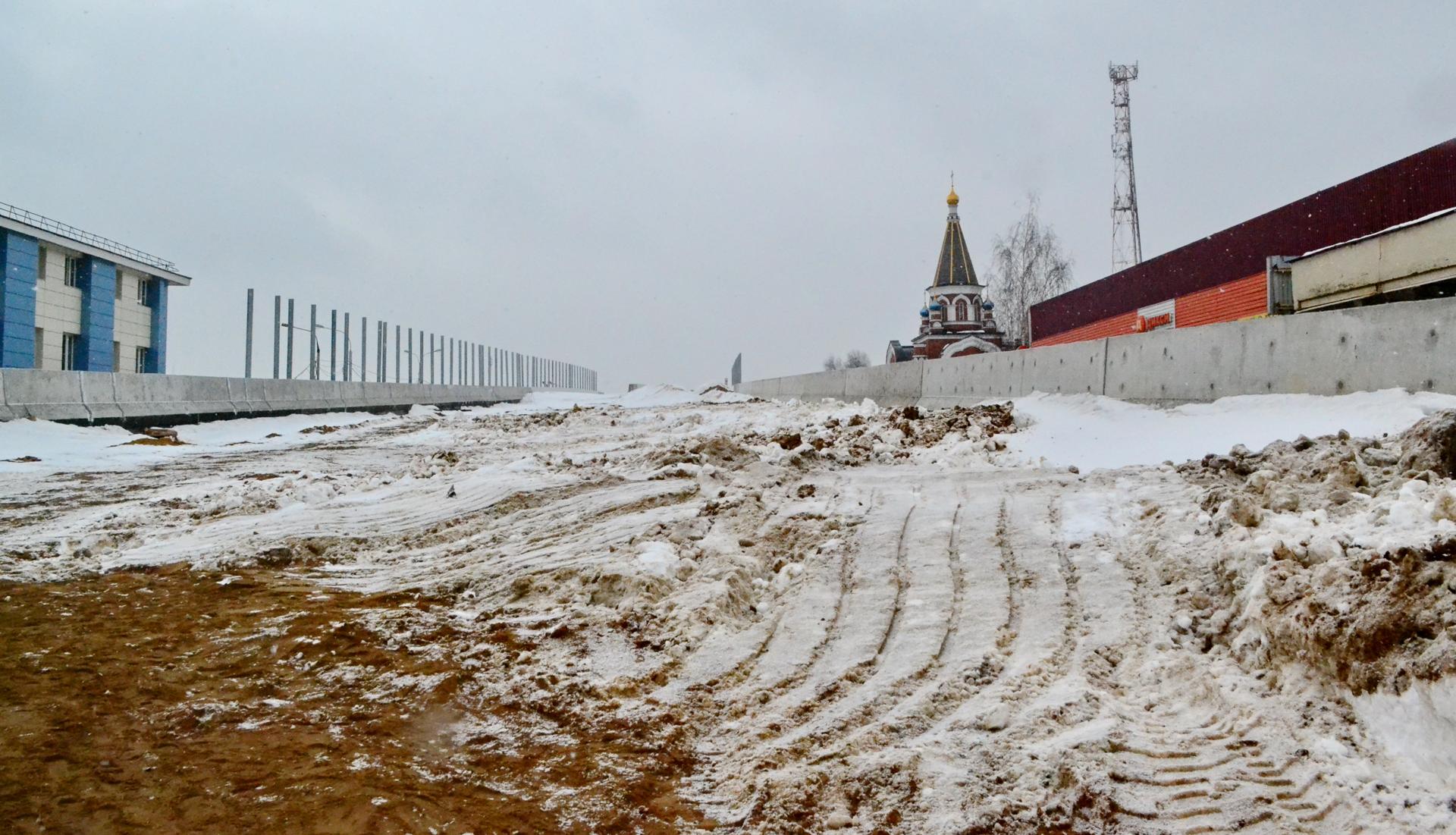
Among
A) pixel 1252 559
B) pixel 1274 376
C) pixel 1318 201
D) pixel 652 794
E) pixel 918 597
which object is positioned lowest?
pixel 652 794

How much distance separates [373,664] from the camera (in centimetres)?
382

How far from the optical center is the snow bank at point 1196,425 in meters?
5.93

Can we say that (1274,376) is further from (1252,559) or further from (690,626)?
(690,626)

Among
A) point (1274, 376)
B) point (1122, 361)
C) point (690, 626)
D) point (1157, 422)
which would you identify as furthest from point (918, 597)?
point (1122, 361)

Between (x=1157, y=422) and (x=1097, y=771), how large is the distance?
5.87m

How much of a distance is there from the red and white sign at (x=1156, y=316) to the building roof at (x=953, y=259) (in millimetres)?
28351

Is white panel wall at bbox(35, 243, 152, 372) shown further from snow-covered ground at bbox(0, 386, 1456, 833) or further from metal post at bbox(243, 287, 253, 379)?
snow-covered ground at bbox(0, 386, 1456, 833)

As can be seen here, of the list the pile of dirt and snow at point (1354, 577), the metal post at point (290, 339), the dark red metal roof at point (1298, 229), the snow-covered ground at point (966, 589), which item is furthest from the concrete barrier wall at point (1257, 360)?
the metal post at point (290, 339)

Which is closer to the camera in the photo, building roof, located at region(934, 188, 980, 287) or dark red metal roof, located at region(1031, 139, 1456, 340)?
dark red metal roof, located at region(1031, 139, 1456, 340)

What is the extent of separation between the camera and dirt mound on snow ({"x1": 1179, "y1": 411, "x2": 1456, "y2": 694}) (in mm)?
2861

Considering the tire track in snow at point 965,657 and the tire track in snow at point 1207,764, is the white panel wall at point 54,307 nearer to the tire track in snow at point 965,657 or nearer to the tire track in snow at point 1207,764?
the tire track in snow at point 965,657

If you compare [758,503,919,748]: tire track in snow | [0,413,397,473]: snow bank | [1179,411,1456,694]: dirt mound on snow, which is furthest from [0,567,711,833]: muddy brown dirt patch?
[0,413,397,473]: snow bank

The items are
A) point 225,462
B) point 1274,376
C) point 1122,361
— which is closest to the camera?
point 1274,376

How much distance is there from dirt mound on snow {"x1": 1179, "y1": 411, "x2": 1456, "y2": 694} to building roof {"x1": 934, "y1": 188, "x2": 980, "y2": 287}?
190ft
